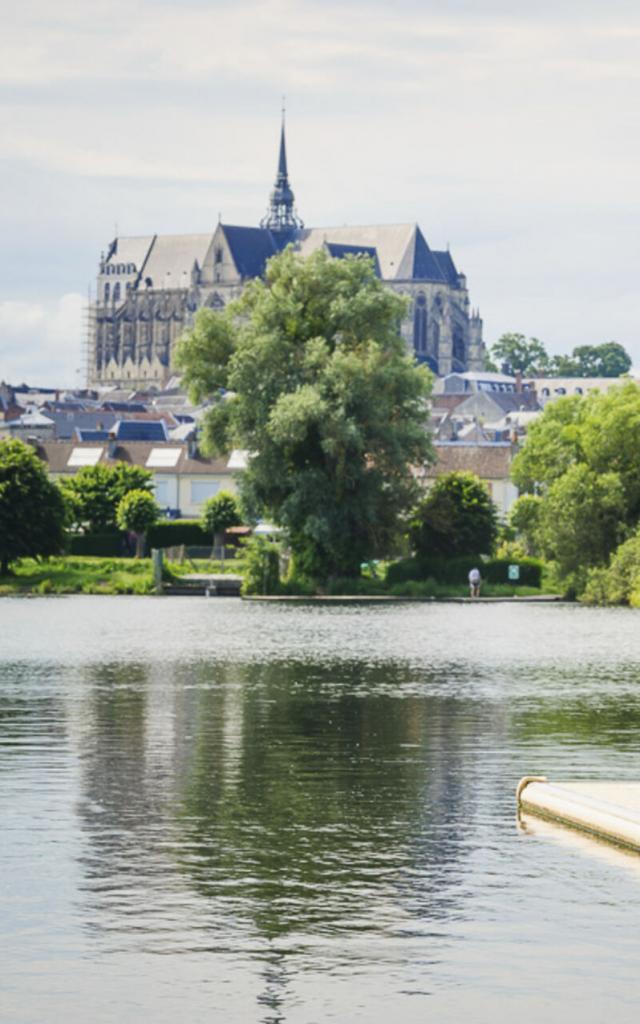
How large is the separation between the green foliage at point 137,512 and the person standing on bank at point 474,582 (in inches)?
1119

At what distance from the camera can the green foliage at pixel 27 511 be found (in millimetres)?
97812

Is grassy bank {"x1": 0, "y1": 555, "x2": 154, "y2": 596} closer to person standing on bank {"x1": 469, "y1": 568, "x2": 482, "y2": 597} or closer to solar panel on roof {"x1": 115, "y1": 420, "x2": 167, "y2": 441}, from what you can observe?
person standing on bank {"x1": 469, "y1": 568, "x2": 482, "y2": 597}

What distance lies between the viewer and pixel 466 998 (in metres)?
13.1

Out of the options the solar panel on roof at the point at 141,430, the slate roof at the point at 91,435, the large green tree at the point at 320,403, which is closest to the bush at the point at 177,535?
the large green tree at the point at 320,403

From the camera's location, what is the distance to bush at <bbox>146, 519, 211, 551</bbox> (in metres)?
115

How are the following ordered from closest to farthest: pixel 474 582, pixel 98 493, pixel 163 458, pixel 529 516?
1. pixel 474 582
2. pixel 529 516
3. pixel 98 493
4. pixel 163 458

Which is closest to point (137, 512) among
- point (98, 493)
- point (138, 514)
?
point (138, 514)

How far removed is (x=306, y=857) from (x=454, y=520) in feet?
244

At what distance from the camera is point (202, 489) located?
456 feet

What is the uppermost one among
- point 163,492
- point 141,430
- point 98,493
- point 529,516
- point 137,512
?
point 141,430

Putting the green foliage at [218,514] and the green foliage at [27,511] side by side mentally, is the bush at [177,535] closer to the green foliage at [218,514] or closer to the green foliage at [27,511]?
the green foliage at [218,514]

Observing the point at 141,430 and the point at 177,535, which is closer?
the point at 177,535

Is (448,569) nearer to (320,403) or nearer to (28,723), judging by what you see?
(320,403)

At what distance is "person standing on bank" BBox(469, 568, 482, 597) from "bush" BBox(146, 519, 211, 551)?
89.7 ft
